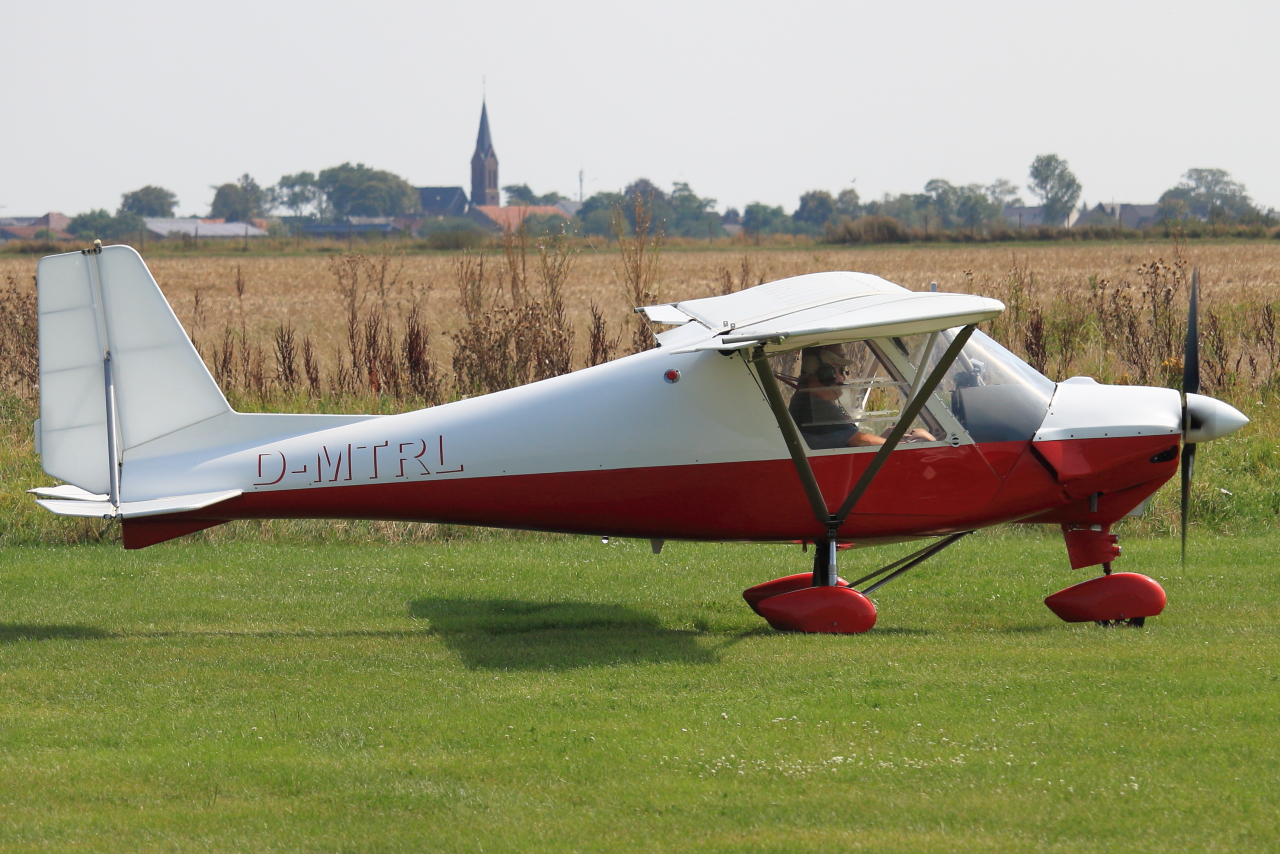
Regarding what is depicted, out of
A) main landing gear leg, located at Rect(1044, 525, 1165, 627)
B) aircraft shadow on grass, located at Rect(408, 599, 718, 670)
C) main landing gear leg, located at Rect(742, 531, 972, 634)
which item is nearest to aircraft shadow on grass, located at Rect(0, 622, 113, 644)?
aircraft shadow on grass, located at Rect(408, 599, 718, 670)

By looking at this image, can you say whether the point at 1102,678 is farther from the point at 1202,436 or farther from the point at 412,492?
the point at 412,492

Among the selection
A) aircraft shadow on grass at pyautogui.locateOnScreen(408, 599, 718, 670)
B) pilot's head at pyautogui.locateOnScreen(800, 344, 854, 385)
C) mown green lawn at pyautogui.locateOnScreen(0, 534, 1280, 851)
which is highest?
pilot's head at pyautogui.locateOnScreen(800, 344, 854, 385)

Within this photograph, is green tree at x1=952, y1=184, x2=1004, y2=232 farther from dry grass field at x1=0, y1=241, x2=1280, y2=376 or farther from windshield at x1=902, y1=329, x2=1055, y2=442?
windshield at x1=902, y1=329, x2=1055, y2=442

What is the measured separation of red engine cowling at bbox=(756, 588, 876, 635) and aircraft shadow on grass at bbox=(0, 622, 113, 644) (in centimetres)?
478

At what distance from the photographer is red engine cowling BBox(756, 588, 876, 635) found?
861 cm

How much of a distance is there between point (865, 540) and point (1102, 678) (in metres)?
2.23

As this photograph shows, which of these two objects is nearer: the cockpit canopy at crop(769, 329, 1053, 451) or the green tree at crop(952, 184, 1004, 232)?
the cockpit canopy at crop(769, 329, 1053, 451)

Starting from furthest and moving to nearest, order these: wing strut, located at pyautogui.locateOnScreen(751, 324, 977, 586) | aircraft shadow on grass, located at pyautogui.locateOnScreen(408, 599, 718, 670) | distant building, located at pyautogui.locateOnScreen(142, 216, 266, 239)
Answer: distant building, located at pyautogui.locateOnScreen(142, 216, 266, 239), wing strut, located at pyautogui.locateOnScreen(751, 324, 977, 586), aircraft shadow on grass, located at pyautogui.locateOnScreen(408, 599, 718, 670)

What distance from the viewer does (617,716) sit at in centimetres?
674

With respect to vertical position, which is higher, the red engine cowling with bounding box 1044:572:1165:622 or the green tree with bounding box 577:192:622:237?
the green tree with bounding box 577:192:622:237

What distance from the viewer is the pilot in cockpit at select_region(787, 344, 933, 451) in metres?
8.77

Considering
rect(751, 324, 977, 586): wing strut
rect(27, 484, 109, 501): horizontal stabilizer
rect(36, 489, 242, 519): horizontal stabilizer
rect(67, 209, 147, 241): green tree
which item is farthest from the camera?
rect(67, 209, 147, 241): green tree

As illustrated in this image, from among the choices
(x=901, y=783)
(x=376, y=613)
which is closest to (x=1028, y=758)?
(x=901, y=783)

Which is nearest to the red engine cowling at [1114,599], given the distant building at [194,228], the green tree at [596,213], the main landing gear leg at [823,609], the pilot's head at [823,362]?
the main landing gear leg at [823,609]
